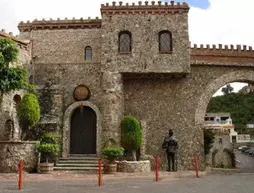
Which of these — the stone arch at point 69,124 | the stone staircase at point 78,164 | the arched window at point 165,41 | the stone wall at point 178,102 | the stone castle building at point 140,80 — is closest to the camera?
the stone staircase at point 78,164

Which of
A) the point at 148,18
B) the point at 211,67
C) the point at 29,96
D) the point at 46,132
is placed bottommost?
the point at 46,132

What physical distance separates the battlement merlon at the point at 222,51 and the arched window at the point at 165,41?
171cm

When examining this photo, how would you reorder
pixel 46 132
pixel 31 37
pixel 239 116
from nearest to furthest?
pixel 46 132
pixel 31 37
pixel 239 116

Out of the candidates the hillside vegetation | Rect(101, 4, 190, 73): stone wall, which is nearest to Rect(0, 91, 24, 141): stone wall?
Rect(101, 4, 190, 73): stone wall

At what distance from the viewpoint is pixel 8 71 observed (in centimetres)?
1633

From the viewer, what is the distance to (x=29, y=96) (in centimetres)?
1741

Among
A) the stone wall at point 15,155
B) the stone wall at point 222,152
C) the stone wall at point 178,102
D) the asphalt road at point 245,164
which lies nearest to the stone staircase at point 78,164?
the stone wall at point 15,155

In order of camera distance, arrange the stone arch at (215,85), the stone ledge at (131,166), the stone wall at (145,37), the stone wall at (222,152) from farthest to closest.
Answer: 1. the stone wall at (222,152)
2. the stone arch at (215,85)
3. the stone wall at (145,37)
4. the stone ledge at (131,166)

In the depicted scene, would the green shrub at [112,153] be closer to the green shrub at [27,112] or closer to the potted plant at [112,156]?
the potted plant at [112,156]

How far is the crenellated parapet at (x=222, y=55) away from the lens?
21188 millimetres

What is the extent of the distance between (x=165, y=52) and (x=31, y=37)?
29.0 feet

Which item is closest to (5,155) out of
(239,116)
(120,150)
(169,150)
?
(120,150)

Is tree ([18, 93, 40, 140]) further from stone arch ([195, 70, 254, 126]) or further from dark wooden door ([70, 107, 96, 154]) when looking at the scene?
stone arch ([195, 70, 254, 126])

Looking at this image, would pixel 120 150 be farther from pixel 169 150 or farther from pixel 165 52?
pixel 165 52
